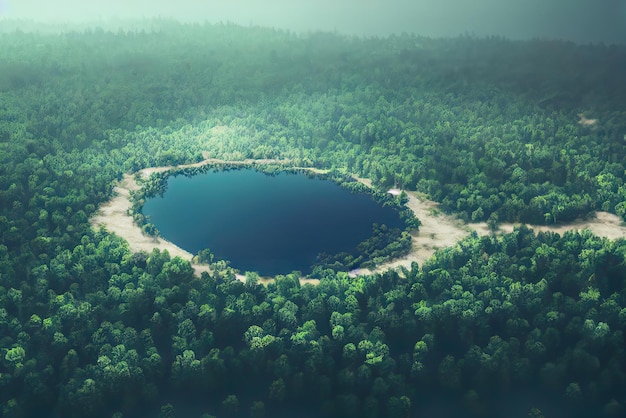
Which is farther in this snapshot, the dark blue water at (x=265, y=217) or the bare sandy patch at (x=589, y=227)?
the bare sandy patch at (x=589, y=227)

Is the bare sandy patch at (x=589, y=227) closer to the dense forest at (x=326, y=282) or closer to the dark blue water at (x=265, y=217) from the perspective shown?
the dense forest at (x=326, y=282)

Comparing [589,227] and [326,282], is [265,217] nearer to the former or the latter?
[326,282]


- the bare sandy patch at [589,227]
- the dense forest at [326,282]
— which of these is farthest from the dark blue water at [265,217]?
the bare sandy patch at [589,227]

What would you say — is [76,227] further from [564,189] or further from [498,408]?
[564,189]

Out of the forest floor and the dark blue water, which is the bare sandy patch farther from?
the dark blue water

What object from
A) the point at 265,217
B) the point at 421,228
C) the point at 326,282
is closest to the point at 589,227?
the point at 421,228


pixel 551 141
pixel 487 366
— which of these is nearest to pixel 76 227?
pixel 487 366
